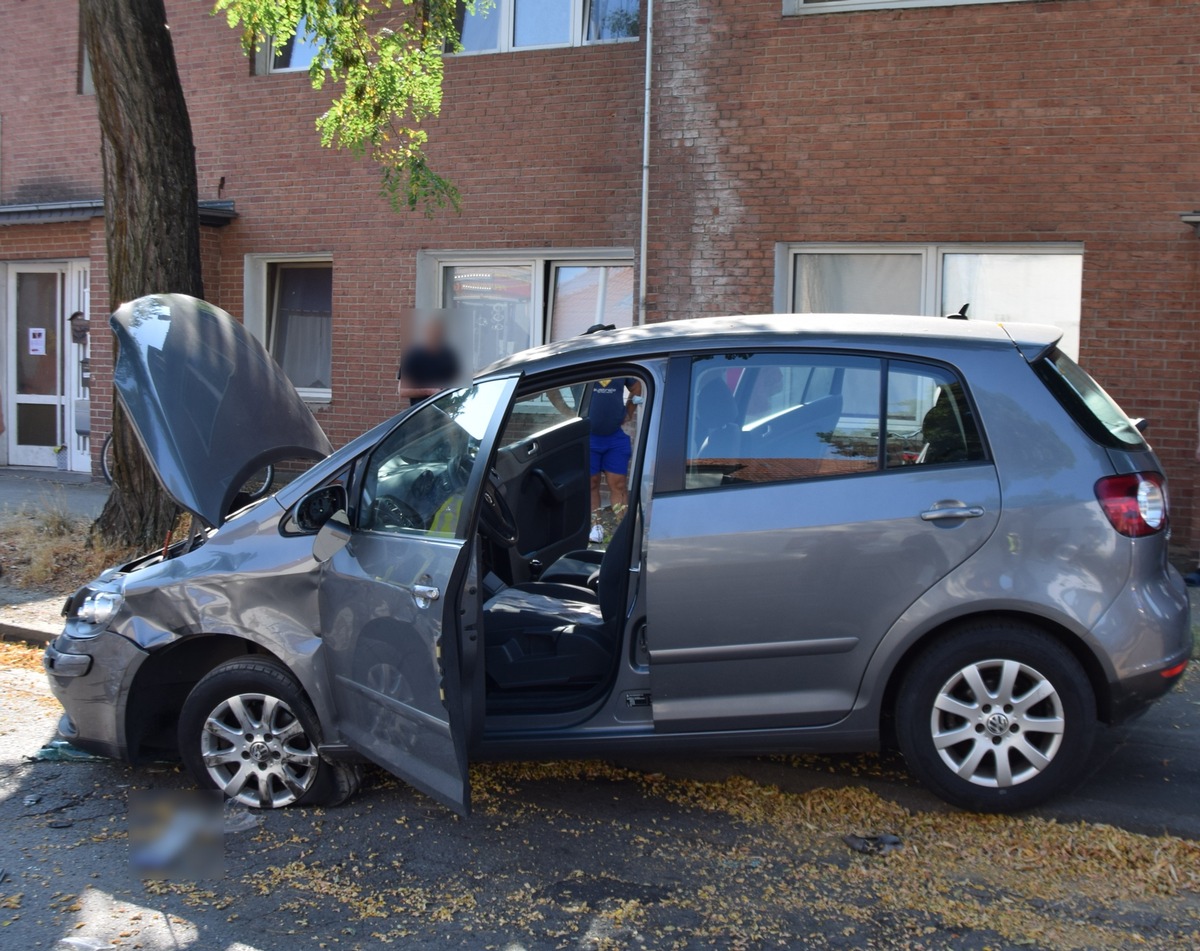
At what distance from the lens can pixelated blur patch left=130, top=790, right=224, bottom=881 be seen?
157 inches

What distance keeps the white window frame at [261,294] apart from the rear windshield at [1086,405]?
29.1ft

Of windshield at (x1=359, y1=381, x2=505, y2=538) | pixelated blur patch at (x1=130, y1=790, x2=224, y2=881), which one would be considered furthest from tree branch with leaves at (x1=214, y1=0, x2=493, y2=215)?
pixelated blur patch at (x1=130, y1=790, x2=224, y2=881)

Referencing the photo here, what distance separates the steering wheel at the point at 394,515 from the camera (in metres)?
4.26

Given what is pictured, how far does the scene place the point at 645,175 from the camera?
33.2 feet

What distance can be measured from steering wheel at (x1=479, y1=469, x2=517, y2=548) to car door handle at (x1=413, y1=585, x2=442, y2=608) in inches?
53.6

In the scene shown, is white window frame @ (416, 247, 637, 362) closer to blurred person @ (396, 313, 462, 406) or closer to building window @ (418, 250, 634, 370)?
building window @ (418, 250, 634, 370)

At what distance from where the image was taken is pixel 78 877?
3.93m

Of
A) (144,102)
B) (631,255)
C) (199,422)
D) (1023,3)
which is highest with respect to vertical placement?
(1023,3)

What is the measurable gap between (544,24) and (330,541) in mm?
7912

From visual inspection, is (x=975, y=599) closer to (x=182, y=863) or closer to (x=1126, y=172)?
(x=182, y=863)

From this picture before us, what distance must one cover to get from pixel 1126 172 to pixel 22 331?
12.0m

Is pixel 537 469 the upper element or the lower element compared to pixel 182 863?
upper

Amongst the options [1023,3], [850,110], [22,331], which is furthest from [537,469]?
[22,331]

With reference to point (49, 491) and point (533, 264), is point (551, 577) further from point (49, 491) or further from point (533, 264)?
point (49, 491)
